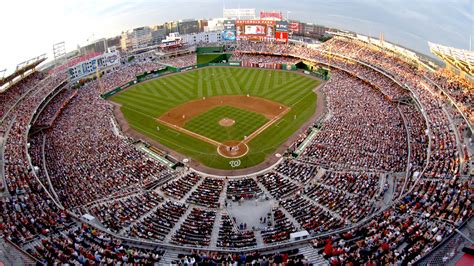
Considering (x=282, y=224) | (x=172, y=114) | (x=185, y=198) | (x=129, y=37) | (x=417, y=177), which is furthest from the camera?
(x=129, y=37)

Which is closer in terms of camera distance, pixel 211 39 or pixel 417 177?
pixel 417 177

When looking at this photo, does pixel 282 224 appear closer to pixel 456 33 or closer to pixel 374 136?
pixel 374 136

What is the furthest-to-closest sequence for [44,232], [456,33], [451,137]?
1. [456,33]
2. [451,137]
3. [44,232]

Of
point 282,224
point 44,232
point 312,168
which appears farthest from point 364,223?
point 44,232

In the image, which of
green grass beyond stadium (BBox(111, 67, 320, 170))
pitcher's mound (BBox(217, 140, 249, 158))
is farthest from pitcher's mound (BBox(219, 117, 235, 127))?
pitcher's mound (BBox(217, 140, 249, 158))

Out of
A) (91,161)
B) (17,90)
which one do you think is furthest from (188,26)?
(91,161)

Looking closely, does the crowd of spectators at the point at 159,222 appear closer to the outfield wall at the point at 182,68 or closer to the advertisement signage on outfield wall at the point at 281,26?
the outfield wall at the point at 182,68

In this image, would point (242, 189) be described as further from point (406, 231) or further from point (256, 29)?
point (256, 29)
